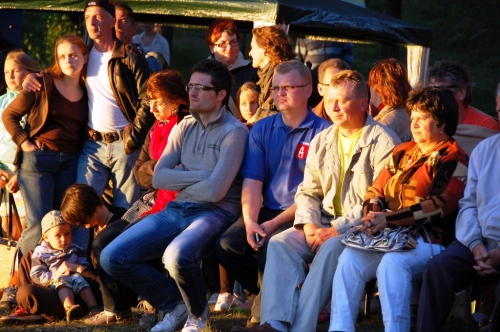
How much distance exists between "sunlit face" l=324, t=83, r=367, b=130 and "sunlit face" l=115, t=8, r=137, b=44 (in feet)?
9.73

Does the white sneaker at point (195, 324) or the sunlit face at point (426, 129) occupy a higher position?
the sunlit face at point (426, 129)

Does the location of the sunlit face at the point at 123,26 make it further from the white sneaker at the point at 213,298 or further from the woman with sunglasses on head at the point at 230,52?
the white sneaker at the point at 213,298

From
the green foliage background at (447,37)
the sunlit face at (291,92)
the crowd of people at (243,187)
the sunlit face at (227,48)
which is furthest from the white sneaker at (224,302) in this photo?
the green foliage background at (447,37)

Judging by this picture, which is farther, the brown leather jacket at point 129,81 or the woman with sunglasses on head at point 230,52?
the woman with sunglasses on head at point 230,52

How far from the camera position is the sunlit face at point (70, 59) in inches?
261

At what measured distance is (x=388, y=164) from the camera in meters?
5.11

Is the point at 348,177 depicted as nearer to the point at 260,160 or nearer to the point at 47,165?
the point at 260,160

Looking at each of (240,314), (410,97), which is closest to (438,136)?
(410,97)

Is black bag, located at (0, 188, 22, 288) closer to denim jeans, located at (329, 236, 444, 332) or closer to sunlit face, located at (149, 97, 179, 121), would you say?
sunlit face, located at (149, 97, 179, 121)

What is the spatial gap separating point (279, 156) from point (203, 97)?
629 millimetres

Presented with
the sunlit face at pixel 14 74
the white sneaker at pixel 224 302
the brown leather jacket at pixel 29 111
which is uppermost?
the sunlit face at pixel 14 74

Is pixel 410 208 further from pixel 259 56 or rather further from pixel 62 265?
pixel 62 265

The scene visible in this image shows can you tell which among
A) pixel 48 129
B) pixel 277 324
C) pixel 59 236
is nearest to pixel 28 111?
pixel 48 129

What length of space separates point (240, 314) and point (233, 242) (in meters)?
0.76
